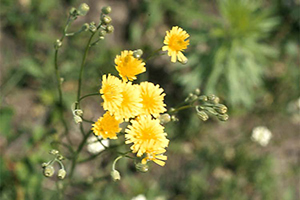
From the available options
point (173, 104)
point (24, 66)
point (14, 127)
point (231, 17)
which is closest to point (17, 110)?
point (14, 127)

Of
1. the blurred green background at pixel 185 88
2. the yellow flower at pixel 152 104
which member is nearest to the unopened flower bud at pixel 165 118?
the yellow flower at pixel 152 104

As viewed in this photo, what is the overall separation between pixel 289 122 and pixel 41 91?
3.72 meters

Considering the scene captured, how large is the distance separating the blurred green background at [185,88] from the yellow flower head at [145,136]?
197 cm

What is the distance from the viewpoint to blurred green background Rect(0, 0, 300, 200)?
4266 millimetres

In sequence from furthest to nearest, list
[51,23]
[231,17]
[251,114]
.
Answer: [251,114] < [51,23] < [231,17]

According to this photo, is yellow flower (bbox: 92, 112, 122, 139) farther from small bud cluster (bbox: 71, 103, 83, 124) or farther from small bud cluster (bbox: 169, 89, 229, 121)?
small bud cluster (bbox: 169, 89, 229, 121)

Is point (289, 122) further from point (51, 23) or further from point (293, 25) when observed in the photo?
point (51, 23)

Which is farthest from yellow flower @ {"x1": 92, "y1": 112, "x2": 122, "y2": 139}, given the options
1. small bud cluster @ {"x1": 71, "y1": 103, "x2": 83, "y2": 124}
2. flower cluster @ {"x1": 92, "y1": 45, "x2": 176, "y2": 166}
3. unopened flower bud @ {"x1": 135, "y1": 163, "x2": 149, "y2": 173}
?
unopened flower bud @ {"x1": 135, "y1": 163, "x2": 149, "y2": 173}

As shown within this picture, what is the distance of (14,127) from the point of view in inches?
169

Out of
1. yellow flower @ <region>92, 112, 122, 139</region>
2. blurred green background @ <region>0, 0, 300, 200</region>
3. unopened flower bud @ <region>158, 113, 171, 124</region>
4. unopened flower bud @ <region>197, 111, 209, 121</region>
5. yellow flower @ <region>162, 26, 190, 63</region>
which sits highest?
blurred green background @ <region>0, 0, 300, 200</region>

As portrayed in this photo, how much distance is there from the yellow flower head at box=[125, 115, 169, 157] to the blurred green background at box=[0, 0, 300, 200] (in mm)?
1969

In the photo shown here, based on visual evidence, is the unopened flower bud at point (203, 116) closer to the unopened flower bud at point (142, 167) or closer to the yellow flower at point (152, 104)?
the yellow flower at point (152, 104)

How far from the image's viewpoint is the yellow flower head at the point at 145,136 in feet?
6.70

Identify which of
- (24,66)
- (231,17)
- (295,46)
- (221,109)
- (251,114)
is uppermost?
(295,46)
